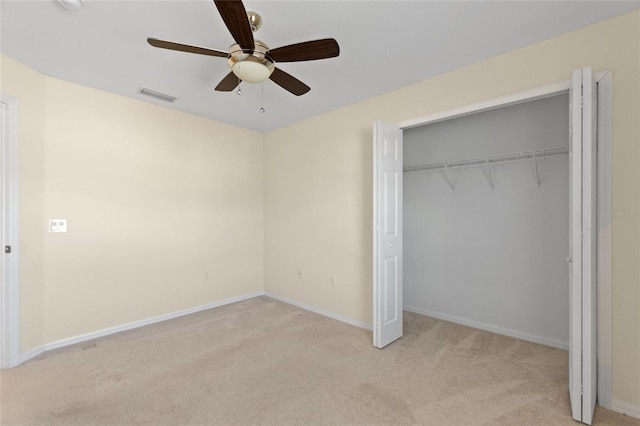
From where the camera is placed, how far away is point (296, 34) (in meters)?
2.25

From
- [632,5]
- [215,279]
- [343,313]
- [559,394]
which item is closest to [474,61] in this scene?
[632,5]

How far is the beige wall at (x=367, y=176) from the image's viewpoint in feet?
6.73

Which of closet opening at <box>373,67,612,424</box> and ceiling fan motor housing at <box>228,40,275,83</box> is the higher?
ceiling fan motor housing at <box>228,40,275,83</box>

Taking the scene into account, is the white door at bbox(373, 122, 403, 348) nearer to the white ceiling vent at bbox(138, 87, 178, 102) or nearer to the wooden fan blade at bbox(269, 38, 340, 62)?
the wooden fan blade at bbox(269, 38, 340, 62)

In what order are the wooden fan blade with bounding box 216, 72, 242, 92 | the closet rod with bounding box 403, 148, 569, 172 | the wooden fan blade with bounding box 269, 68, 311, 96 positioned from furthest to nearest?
the closet rod with bounding box 403, 148, 569, 172, the wooden fan blade with bounding box 216, 72, 242, 92, the wooden fan blade with bounding box 269, 68, 311, 96

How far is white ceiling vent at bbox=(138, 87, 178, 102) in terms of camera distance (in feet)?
10.8

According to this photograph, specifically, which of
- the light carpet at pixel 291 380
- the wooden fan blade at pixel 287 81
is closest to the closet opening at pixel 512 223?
the light carpet at pixel 291 380

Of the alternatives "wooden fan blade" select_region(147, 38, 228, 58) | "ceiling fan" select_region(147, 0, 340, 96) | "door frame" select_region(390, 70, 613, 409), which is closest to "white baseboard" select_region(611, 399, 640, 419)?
"door frame" select_region(390, 70, 613, 409)

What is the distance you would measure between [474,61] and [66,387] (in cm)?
429

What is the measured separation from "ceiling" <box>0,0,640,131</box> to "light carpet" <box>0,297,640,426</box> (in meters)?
2.67

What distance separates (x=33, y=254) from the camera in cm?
288

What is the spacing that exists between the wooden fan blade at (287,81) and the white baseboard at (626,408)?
3.13 metres

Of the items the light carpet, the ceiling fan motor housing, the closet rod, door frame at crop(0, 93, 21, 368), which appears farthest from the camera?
the closet rod

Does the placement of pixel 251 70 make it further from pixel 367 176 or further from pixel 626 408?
pixel 626 408
